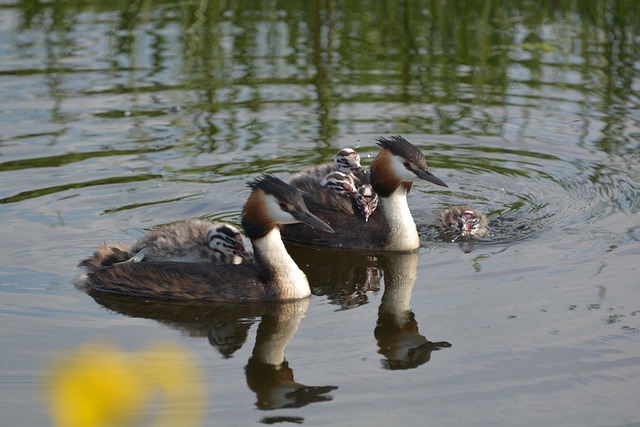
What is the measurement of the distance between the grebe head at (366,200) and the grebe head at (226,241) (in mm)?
1572

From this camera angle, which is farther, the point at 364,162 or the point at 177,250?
the point at 364,162

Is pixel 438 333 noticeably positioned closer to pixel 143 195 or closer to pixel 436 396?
pixel 436 396

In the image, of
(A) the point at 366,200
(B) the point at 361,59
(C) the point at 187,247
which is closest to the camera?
(C) the point at 187,247

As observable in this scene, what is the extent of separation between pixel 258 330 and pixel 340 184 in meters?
2.37

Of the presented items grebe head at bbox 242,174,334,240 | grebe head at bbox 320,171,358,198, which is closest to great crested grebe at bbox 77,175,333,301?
grebe head at bbox 242,174,334,240

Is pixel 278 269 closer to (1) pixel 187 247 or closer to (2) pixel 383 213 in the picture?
(1) pixel 187 247

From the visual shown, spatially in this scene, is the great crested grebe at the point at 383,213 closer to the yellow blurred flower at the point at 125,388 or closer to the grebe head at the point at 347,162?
the grebe head at the point at 347,162

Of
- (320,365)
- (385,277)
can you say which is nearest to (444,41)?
(385,277)

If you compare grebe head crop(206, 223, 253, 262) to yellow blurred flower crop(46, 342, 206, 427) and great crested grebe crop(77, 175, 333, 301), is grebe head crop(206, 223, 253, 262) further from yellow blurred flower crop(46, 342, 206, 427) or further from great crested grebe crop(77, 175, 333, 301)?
yellow blurred flower crop(46, 342, 206, 427)

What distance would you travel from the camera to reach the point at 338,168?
31.6 ft

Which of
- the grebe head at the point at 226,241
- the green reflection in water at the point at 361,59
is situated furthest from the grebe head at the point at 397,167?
the green reflection in water at the point at 361,59

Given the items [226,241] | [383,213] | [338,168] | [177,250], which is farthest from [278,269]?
[338,168]

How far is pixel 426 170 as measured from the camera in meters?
8.91

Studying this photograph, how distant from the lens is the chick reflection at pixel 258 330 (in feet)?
19.1
